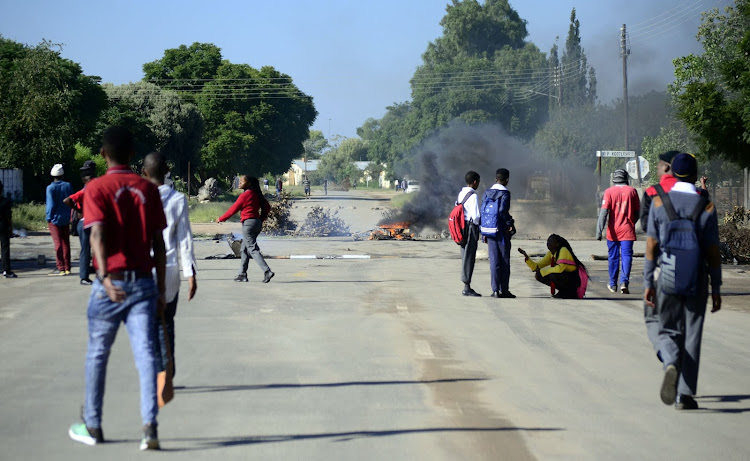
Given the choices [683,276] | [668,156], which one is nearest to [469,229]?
[668,156]

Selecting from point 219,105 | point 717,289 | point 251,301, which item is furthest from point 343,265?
point 219,105

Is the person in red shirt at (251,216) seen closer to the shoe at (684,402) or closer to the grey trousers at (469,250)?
the grey trousers at (469,250)

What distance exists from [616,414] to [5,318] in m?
7.84

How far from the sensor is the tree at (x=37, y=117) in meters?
41.8

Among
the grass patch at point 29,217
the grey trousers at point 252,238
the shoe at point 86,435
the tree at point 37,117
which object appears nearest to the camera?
the shoe at point 86,435

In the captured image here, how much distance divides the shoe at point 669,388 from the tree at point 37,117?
38.7 metres

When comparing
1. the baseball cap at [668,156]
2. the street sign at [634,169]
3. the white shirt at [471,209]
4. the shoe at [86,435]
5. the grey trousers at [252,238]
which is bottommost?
the shoe at [86,435]

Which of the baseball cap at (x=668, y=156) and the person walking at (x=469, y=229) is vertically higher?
the baseball cap at (x=668, y=156)

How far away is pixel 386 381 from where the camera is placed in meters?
7.64

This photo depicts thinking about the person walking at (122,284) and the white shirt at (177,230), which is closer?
the person walking at (122,284)

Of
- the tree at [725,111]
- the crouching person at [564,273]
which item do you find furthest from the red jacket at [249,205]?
the tree at [725,111]

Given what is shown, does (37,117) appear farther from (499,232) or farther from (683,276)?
(683,276)

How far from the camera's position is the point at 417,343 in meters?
9.55

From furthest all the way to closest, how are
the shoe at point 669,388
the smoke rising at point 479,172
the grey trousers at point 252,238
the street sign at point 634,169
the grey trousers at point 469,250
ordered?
the smoke rising at point 479,172 < the street sign at point 634,169 < the grey trousers at point 252,238 < the grey trousers at point 469,250 < the shoe at point 669,388
